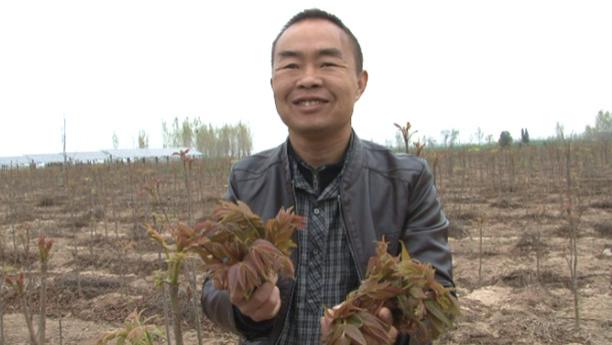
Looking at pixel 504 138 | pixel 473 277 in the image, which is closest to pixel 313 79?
pixel 473 277

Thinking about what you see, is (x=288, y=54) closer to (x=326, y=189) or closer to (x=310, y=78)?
(x=310, y=78)

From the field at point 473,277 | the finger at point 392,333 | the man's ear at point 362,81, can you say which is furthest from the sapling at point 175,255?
the field at point 473,277

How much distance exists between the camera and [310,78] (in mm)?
1444

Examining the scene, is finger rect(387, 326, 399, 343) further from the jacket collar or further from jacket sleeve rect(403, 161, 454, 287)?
the jacket collar

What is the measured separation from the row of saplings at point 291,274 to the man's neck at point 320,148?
0.64m

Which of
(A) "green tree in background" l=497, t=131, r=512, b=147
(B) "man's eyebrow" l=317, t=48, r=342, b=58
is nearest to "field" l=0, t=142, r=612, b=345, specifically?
(B) "man's eyebrow" l=317, t=48, r=342, b=58

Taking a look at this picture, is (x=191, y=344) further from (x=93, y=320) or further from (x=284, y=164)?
(x=284, y=164)

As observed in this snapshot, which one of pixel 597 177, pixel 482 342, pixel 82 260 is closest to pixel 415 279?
pixel 482 342

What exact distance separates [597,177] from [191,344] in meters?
11.8

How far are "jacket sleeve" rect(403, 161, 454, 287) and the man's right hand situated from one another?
1.71 ft

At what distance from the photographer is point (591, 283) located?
4.87m

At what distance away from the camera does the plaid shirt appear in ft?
5.20

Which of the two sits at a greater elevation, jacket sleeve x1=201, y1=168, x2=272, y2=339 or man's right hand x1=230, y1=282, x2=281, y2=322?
man's right hand x1=230, y1=282, x2=281, y2=322

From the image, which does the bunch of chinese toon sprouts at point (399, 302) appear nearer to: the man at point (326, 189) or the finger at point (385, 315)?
the finger at point (385, 315)
